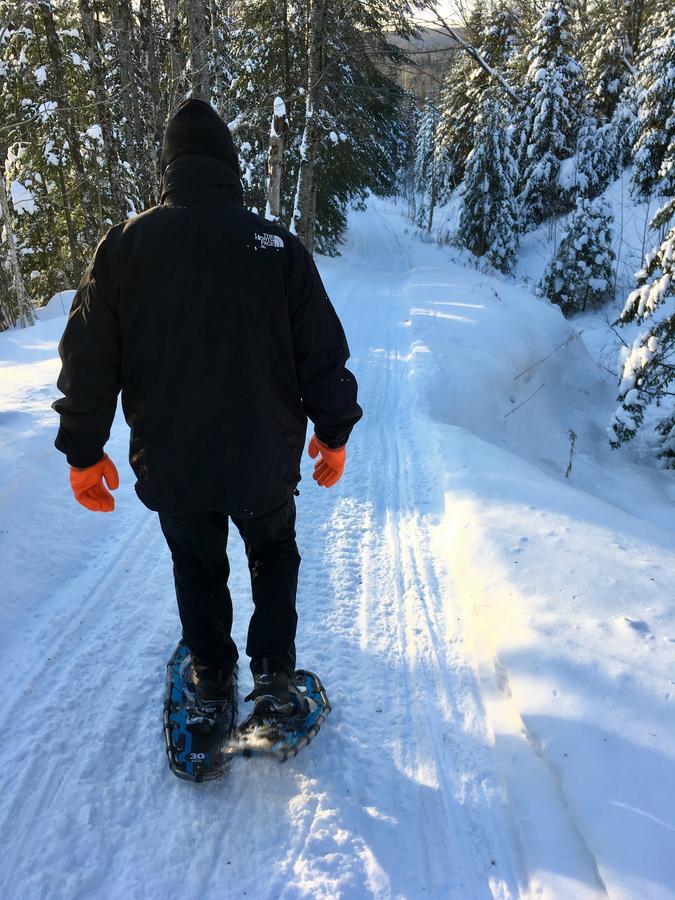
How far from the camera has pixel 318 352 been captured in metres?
1.96

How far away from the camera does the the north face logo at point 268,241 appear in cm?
182

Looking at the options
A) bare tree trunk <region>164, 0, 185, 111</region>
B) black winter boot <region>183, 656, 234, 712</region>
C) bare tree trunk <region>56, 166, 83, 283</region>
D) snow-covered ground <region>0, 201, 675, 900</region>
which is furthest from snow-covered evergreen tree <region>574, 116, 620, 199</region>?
black winter boot <region>183, 656, 234, 712</region>

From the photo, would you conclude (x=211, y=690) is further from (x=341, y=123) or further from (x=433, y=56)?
(x=341, y=123)

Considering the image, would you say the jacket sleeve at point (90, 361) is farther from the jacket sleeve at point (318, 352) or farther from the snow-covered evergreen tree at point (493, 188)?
the snow-covered evergreen tree at point (493, 188)

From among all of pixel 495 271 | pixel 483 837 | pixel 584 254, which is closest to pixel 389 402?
pixel 483 837

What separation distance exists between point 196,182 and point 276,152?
7833 millimetres

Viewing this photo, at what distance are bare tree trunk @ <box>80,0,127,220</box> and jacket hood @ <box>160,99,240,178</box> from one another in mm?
11351

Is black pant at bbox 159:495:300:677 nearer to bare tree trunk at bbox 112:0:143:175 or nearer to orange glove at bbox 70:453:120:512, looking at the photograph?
orange glove at bbox 70:453:120:512

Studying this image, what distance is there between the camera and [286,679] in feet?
7.14

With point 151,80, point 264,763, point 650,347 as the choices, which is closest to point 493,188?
point 151,80

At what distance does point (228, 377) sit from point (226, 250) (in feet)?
1.34

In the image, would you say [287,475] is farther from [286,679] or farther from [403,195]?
[403,195]

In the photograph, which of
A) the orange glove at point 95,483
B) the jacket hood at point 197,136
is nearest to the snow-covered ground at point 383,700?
the orange glove at point 95,483

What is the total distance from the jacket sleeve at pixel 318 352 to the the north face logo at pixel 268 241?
0.05m
